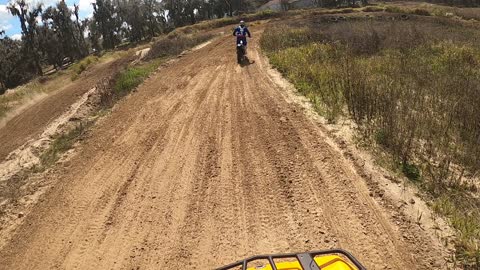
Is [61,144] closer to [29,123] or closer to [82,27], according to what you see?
[29,123]

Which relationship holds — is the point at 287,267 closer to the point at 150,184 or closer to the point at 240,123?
the point at 150,184

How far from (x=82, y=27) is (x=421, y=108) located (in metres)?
74.5

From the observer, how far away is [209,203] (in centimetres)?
627

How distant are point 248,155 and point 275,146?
2.03 ft

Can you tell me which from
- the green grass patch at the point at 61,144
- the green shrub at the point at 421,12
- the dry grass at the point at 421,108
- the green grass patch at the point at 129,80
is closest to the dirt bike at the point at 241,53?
the dry grass at the point at 421,108

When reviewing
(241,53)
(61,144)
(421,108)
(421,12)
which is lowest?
(421,12)

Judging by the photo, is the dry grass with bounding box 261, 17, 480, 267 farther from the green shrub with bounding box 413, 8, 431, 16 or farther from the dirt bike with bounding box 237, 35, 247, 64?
the green shrub with bounding box 413, 8, 431, 16

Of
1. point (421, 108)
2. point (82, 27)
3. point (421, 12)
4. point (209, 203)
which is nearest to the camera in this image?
point (209, 203)

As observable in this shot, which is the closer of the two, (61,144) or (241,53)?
(61,144)

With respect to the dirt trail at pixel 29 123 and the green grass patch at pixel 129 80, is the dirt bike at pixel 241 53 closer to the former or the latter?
the green grass patch at pixel 129 80

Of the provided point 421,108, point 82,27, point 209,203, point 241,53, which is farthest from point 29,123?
point 82,27

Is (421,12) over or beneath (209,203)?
beneath

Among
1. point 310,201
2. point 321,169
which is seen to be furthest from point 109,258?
point 321,169

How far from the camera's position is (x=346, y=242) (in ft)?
16.5
